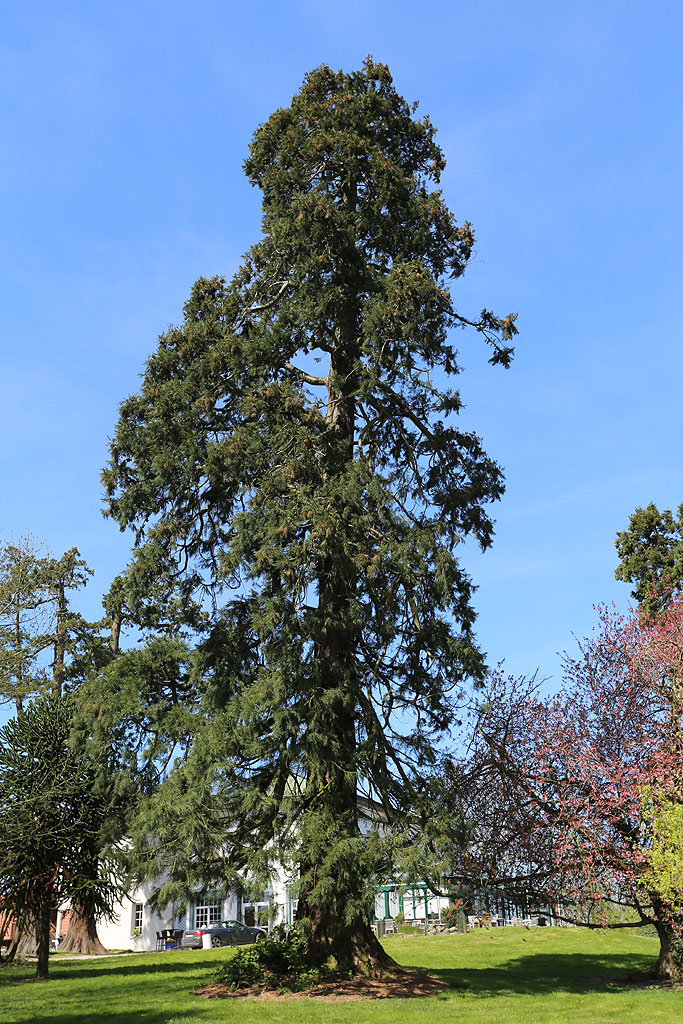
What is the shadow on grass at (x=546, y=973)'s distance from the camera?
1694 cm

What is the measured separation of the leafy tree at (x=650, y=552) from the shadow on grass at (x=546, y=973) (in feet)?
39.0

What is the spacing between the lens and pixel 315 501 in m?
15.9

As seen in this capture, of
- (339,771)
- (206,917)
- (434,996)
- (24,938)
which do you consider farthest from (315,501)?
(206,917)

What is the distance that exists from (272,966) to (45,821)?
8.19 m

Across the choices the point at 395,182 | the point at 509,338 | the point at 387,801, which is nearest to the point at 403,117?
the point at 395,182

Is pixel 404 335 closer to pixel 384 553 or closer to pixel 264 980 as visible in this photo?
pixel 384 553

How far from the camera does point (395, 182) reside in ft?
64.1

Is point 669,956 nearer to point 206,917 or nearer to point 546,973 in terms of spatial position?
point 546,973

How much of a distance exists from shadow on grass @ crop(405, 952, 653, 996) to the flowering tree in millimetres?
1383

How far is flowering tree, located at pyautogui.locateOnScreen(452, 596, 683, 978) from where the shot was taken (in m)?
17.2

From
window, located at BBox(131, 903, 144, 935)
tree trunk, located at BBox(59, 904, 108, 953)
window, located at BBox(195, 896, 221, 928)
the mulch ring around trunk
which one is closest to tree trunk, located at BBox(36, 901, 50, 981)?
the mulch ring around trunk

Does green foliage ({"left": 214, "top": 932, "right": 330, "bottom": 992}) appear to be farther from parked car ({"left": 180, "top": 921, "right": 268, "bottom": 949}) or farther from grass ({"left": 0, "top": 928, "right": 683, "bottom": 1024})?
parked car ({"left": 180, "top": 921, "right": 268, "bottom": 949})

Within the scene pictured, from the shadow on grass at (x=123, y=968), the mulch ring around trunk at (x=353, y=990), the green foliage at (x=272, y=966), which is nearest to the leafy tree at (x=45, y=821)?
the shadow on grass at (x=123, y=968)

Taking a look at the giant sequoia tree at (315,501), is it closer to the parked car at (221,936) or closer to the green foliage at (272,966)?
the green foliage at (272,966)
